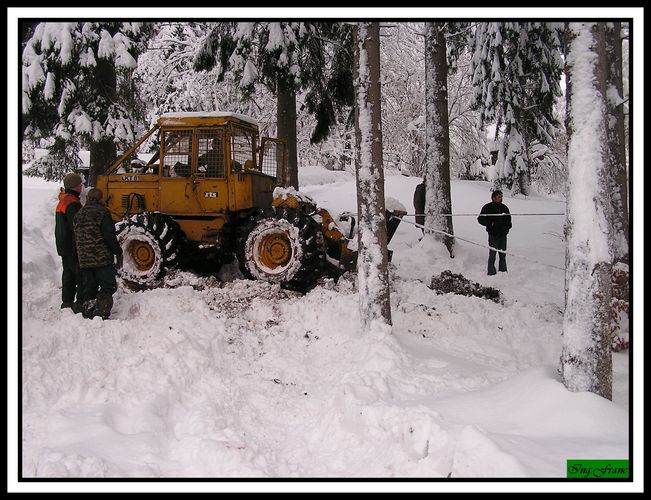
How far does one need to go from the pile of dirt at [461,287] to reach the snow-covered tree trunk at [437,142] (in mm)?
1561

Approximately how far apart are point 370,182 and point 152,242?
3.84m

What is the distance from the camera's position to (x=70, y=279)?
683 centimetres

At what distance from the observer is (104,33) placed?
30.7 ft

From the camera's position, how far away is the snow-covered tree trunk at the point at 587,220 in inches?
166

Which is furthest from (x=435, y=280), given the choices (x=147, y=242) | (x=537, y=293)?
(x=147, y=242)

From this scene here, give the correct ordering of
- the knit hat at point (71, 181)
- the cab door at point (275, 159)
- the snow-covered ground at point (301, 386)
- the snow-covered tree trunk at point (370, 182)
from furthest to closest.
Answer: the cab door at point (275, 159) < the knit hat at point (71, 181) < the snow-covered tree trunk at point (370, 182) < the snow-covered ground at point (301, 386)

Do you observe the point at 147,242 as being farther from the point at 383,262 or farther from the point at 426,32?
the point at 426,32

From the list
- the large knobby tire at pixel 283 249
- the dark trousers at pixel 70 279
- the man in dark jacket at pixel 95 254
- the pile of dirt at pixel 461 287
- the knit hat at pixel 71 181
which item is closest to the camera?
the man in dark jacket at pixel 95 254

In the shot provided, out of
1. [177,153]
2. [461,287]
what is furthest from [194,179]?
[461,287]

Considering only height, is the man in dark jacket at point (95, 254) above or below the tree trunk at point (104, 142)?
below

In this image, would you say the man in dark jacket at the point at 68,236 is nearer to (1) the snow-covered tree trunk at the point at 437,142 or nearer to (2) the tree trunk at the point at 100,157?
(2) the tree trunk at the point at 100,157

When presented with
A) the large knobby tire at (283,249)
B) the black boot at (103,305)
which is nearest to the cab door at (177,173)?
the large knobby tire at (283,249)

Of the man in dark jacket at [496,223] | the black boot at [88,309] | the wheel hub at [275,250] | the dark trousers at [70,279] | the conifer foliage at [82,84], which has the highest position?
the conifer foliage at [82,84]

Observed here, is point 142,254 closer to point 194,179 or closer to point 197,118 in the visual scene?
point 194,179
